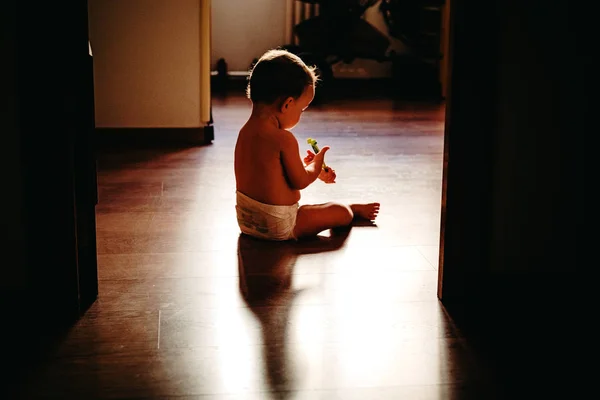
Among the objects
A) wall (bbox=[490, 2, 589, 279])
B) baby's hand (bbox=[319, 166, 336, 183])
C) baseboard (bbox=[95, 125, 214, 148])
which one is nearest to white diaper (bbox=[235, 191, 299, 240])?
baby's hand (bbox=[319, 166, 336, 183])

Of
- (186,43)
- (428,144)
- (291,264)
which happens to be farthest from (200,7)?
(291,264)

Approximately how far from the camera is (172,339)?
1.52 meters

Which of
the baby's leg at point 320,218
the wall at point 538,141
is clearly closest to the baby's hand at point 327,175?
the baby's leg at point 320,218

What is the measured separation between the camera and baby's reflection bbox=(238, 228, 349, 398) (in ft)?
4.64

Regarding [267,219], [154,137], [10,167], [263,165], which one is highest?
[10,167]

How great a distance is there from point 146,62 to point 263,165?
1499 millimetres

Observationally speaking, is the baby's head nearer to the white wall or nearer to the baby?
the baby

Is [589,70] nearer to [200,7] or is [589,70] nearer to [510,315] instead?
[510,315]

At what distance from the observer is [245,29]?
5.77 meters

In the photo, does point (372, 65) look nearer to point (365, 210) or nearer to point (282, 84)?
point (365, 210)

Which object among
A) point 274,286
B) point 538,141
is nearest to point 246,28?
point 274,286

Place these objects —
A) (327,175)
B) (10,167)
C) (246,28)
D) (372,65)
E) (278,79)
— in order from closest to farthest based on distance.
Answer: (10,167)
(278,79)
(327,175)
(246,28)
(372,65)

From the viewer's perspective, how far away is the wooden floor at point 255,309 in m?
1.36

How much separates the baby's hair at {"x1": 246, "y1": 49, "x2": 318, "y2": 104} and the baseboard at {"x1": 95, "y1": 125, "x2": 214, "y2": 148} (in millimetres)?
1377
